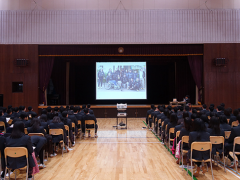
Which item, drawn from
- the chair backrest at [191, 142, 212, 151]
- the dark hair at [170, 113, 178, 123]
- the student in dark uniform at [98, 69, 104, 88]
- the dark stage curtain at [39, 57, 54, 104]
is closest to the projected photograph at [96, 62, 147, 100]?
the student in dark uniform at [98, 69, 104, 88]

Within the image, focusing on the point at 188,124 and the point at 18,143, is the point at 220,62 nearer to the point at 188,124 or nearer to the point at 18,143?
the point at 188,124

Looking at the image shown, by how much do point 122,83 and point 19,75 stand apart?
20.8ft

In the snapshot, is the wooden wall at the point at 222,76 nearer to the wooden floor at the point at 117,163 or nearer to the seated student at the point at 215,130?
the wooden floor at the point at 117,163

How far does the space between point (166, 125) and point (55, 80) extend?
11.7 meters

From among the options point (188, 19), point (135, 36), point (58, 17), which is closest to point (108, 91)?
point (135, 36)

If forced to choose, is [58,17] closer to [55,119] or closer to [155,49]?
[155,49]

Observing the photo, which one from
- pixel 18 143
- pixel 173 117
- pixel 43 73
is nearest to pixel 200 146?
pixel 173 117

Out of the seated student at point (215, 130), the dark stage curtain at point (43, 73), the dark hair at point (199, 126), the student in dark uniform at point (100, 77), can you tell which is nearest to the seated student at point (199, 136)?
the dark hair at point (199, 126)

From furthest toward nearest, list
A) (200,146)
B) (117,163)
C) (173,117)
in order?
(173,117), (117,163), (200,146)

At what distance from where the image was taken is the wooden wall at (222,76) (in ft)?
42.3

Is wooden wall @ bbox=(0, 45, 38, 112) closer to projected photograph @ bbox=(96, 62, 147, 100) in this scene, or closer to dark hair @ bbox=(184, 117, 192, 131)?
projected photograph @ bbox=(96, 62, 147, 100)

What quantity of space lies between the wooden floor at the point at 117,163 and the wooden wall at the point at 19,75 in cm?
659

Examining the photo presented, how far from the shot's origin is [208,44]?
13.0m

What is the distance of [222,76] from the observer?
12.9 meters
